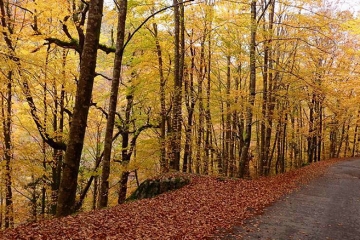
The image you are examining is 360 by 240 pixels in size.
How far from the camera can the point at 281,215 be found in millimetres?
9430

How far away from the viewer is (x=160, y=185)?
551 inches

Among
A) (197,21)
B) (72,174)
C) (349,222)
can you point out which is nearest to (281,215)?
(349,222)

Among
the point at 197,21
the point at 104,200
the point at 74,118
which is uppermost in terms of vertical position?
the point at 197,21

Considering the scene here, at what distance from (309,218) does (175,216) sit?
13.1ft

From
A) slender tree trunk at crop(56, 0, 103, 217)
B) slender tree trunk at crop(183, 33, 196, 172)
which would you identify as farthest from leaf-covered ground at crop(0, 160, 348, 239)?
slender tree trunk at crop(183, 33, 196, 172)

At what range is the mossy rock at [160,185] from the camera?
13867 millimetres

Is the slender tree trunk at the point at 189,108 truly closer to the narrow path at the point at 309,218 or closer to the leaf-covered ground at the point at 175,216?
the leaf-covered ground at the point at 175,216

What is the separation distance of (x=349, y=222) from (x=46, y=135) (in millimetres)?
12776

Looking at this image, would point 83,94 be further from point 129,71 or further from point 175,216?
point 129,71

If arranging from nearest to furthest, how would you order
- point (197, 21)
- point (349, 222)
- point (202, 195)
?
point (349, 222), point (202, 195), point (197, 21)

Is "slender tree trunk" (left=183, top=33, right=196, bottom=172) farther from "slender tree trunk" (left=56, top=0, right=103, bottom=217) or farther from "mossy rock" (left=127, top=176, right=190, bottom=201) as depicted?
"slender tree trunk" (left=56, top=0, right=103, bottom=217)

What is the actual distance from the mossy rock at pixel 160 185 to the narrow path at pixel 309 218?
181 inches

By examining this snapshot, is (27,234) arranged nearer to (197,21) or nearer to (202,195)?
(202,195)

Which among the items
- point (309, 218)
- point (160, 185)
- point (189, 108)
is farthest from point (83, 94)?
point (189, 108)
